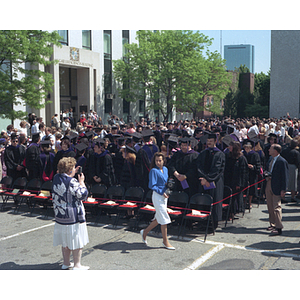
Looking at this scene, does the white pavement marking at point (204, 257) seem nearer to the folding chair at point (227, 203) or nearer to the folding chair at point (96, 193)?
the folding chair at point (227, 203)

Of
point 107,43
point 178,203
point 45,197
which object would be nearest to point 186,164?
point 178,203

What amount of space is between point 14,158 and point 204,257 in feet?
22.6

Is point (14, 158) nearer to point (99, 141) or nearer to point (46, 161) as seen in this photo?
point (46, 161)

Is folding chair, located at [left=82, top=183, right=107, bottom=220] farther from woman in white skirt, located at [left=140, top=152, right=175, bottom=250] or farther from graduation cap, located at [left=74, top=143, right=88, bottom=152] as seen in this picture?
woman in white skirt, located at [left=140, top=152, right=175, bottom=250]

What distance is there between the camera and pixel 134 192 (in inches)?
335

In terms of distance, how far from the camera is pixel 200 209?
304 inches

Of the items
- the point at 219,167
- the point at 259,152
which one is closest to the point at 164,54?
the point at 259,152

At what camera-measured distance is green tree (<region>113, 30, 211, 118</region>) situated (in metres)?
33.1

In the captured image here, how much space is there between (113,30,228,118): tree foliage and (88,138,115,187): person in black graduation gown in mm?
24354

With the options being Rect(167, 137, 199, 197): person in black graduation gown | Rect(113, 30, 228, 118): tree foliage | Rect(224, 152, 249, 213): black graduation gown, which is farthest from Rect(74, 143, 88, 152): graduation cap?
Rect(113, 30, 228, 118): tree foliage

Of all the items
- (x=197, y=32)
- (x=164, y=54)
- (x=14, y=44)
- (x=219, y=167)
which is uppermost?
(x=197, y=32)

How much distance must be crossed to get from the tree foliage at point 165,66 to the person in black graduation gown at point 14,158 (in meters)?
23.6

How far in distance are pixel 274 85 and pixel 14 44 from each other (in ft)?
111

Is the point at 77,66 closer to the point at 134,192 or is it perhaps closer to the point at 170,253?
the point at 134,192
